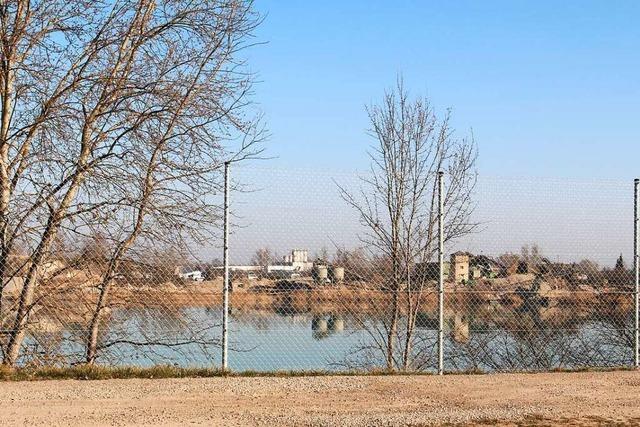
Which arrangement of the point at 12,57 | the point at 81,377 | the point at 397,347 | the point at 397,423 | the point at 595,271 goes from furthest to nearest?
1. the point at 397,347
2. the point at 595,271
3. the point at 12,57
4. the point at 81,377
5. the point at 397,423

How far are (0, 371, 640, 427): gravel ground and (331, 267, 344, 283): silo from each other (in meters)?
2.12

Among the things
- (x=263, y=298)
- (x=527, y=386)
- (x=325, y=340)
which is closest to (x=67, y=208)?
(x=263, y=298)

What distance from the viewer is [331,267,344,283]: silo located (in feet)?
35.1

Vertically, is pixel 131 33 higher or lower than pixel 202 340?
higher

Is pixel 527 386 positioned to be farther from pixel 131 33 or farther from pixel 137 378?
pixel 131 33

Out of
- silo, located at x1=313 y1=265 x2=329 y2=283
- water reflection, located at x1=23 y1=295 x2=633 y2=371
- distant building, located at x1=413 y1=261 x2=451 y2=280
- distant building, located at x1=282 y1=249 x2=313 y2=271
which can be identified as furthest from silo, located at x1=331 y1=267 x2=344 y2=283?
distant building, located at x1=413 y1=261 x2=451 y2=280

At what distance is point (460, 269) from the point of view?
11.1 m

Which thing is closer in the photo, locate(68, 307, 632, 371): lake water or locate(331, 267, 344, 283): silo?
locate(68, 307, 632, 371): lake water

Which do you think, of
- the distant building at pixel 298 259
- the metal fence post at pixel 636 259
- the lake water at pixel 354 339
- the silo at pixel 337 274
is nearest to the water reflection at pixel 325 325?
the lake water at pixel 354 339

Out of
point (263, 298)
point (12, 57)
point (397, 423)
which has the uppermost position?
point (12, 57)

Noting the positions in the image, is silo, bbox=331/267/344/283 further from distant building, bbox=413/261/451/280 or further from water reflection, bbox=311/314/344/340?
distant building, bbox=413/261/451/280

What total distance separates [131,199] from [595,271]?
6.66 m

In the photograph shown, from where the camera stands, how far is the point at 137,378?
335 inches

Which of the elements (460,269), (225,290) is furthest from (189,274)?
(460,269)
